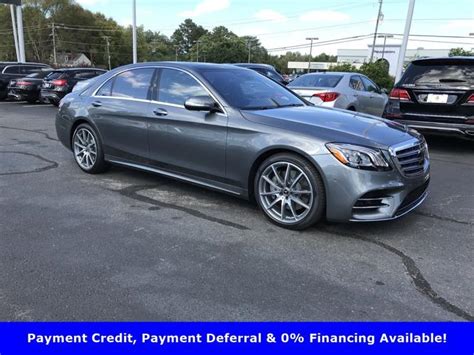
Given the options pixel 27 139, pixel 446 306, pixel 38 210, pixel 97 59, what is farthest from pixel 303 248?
pixel 97 59

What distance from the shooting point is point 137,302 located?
9.84 ft

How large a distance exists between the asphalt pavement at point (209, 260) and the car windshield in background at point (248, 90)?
1.15 metres

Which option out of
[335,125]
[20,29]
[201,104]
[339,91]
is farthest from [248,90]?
[20,29]

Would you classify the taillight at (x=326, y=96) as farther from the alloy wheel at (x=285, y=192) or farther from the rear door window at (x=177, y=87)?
the alloy wheel at (x=285, y=192)

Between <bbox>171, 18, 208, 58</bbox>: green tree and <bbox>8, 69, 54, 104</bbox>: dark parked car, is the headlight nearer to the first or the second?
<bbox>8, 69, 54, 104</bbox>: dark parked car

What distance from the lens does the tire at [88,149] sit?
6043 millimetres

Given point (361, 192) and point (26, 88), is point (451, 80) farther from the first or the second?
point (26, 88)

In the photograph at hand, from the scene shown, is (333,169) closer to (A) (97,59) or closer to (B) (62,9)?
(B) (62,9)

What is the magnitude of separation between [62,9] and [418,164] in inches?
3595

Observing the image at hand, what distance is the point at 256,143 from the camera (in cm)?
437

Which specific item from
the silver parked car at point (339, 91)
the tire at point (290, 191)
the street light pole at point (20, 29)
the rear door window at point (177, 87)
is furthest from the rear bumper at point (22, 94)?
the tire at point (290, 191)

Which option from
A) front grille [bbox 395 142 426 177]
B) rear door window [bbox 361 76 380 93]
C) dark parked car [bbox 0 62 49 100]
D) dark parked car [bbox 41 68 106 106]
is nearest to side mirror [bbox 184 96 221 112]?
front grille [bbox 395 142 426 177]
